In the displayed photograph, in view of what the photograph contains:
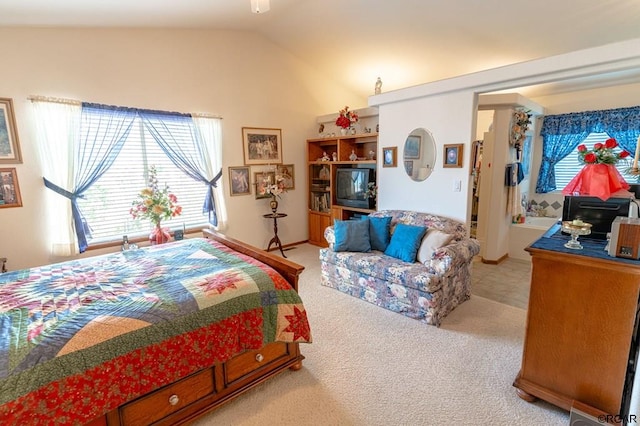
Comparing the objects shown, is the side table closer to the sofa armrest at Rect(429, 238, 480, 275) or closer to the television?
the television

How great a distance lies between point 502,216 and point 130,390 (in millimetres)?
4722

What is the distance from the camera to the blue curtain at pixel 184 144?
12.9 ft

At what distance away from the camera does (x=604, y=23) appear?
3170 mm

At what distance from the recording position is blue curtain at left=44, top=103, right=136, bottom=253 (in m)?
3.42

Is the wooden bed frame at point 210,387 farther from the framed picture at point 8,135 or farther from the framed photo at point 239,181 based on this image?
the framed picture at point 8,135

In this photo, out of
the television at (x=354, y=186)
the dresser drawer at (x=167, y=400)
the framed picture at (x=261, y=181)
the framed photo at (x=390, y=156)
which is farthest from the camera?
the framed picture at (x=261, y=181)

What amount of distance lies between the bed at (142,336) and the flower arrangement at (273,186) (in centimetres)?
246

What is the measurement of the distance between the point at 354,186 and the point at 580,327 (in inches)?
131

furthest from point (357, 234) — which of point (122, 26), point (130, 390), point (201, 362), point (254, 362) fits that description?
point (122, 26)

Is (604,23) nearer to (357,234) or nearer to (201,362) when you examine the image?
(357,234)

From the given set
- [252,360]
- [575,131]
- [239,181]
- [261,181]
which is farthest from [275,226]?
[575,131]

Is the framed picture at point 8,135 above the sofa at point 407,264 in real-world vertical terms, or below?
above

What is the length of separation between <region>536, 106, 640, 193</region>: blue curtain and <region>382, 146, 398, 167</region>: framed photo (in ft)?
9.89

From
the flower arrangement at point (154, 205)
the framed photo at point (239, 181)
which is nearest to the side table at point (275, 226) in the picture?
the framed photo at point (239, 181)
